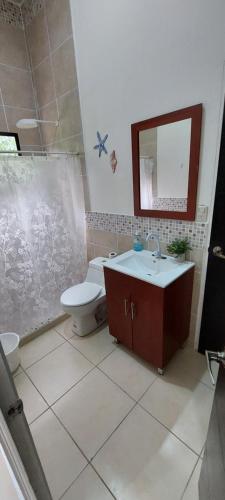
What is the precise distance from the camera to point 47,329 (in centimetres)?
208

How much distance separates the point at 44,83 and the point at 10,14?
67 centimetres

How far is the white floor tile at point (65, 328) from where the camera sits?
1.99 m

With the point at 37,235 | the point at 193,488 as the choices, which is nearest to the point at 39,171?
the point at 37,235

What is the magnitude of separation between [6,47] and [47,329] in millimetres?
2765

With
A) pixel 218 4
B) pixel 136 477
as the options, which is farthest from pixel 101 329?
pixel 218 4

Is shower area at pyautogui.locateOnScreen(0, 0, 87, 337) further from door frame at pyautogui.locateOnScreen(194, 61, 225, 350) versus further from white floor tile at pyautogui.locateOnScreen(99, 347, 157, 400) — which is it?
door frame at pyautogui.locateOnScreen(194, 61, 225, 350)

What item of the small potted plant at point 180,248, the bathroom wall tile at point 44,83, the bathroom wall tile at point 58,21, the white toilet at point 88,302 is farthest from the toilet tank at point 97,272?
the bathroom wall tile at point 58,21

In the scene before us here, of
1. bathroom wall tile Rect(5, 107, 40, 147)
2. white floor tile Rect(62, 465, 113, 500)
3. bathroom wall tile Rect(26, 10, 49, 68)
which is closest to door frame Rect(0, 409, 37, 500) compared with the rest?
white floor tile Rect(62, 465, 113, 500)

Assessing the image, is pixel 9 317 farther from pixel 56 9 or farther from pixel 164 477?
pixel 56 9

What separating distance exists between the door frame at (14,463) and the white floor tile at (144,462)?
54 cm

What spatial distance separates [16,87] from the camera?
2.18 metres

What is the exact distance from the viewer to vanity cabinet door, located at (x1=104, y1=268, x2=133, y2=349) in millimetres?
1466

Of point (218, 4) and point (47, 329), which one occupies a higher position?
point (218, 4)

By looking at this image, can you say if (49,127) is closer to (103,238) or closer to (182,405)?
(103,238)
